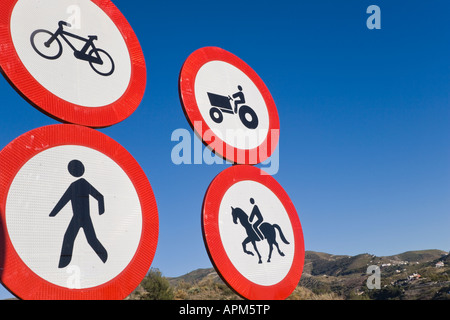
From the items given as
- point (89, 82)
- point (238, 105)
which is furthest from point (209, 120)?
point (89, 82)

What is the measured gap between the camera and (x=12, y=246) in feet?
9.43

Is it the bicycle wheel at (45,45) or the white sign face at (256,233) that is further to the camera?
the white sign face at (256,233)

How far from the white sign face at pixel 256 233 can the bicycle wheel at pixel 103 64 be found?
157 cm

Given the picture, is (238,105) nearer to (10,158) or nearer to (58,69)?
(58,69)

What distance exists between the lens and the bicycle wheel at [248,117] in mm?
5059

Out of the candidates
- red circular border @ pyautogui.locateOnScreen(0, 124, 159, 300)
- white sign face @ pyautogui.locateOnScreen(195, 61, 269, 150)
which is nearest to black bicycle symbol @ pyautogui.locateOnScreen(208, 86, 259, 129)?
white sign face @ pyautogui.locateOnScreen(195, 61, 269, 150)

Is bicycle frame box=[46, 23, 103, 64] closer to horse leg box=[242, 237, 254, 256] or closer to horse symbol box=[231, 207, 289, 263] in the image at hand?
horse symbol box=[231, 207, 289, 263]

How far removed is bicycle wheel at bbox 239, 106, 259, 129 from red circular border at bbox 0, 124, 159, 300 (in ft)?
5.30

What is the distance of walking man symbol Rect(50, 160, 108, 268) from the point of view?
3125 mm

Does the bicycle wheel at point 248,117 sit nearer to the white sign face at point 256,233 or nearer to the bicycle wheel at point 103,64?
the white sign face at point 256,233

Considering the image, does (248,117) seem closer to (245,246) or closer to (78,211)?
(245,246)

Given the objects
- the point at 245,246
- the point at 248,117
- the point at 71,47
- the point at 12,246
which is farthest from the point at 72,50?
the point at 245,246

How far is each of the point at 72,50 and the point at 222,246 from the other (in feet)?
7.00

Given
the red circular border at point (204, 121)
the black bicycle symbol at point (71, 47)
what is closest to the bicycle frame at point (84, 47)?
the black bicycle symbol at point (71, 47)
